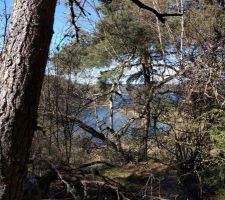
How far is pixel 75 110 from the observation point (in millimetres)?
11125

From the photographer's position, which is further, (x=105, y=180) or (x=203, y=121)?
(x=203, y=121)

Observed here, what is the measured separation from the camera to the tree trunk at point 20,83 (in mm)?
3158

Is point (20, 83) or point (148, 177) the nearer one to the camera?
point (20, 83)

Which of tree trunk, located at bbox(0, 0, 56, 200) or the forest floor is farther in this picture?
the forest floor

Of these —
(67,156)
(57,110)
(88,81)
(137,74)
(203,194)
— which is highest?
(137,74)

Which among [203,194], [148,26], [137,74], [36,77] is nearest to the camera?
[36,77]

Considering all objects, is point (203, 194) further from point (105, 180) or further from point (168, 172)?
point (105, 180)

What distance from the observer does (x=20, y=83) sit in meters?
3.17

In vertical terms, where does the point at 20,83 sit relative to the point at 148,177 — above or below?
above

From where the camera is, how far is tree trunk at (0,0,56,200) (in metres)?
3.16

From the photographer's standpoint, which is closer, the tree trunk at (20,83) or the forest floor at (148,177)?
the tree trunk at (20,83)

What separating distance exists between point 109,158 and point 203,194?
5.07 m

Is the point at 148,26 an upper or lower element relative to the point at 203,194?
upper

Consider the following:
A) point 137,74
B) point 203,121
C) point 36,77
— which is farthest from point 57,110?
point 137,74
